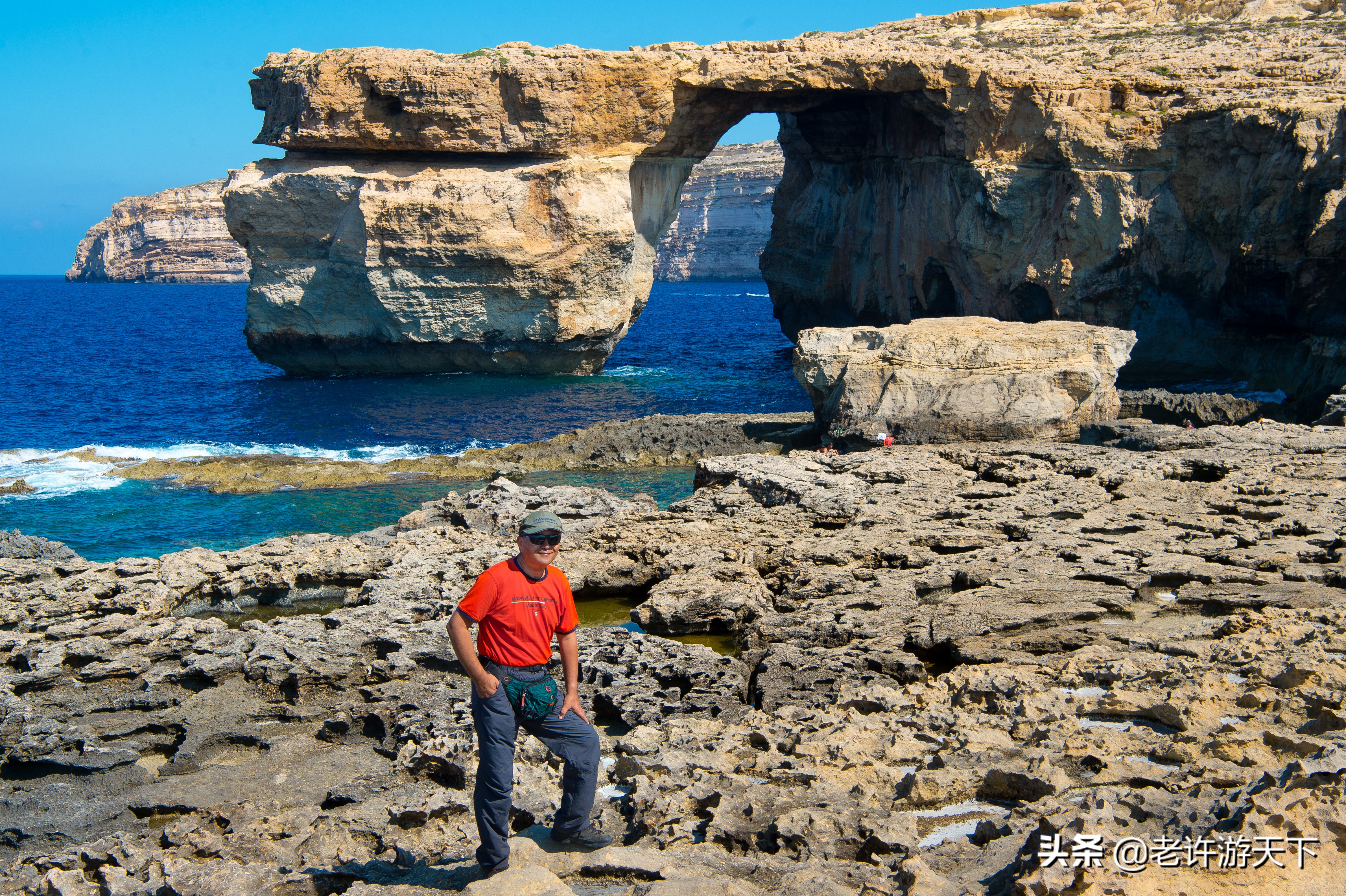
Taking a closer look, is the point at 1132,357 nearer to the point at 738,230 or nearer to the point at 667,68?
the point at 667,68

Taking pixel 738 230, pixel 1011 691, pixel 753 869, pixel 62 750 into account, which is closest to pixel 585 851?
pixel 753 869

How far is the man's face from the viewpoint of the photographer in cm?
511

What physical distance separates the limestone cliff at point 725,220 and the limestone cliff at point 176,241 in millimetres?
56449

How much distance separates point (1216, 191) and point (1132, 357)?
5348 millimetres

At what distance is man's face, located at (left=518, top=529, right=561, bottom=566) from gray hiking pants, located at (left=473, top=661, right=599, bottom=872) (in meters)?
0.58

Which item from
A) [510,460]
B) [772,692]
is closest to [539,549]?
[772,692]

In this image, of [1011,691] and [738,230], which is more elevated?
[738,230]

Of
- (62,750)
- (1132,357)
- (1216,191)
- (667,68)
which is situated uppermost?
(667,68)

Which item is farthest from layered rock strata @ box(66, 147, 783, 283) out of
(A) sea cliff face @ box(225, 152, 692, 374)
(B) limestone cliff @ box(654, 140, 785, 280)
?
(A) sea cliff face @ box(225, 152, 692, 374)

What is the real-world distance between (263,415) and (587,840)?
2790 centimetres

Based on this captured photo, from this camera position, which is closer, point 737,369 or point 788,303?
point 737,369

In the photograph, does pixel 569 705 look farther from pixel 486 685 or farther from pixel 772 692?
pixel 772 692

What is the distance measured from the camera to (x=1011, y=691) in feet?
24.5

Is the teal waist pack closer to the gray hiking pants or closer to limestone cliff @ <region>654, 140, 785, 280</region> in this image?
the gray hiking pants
